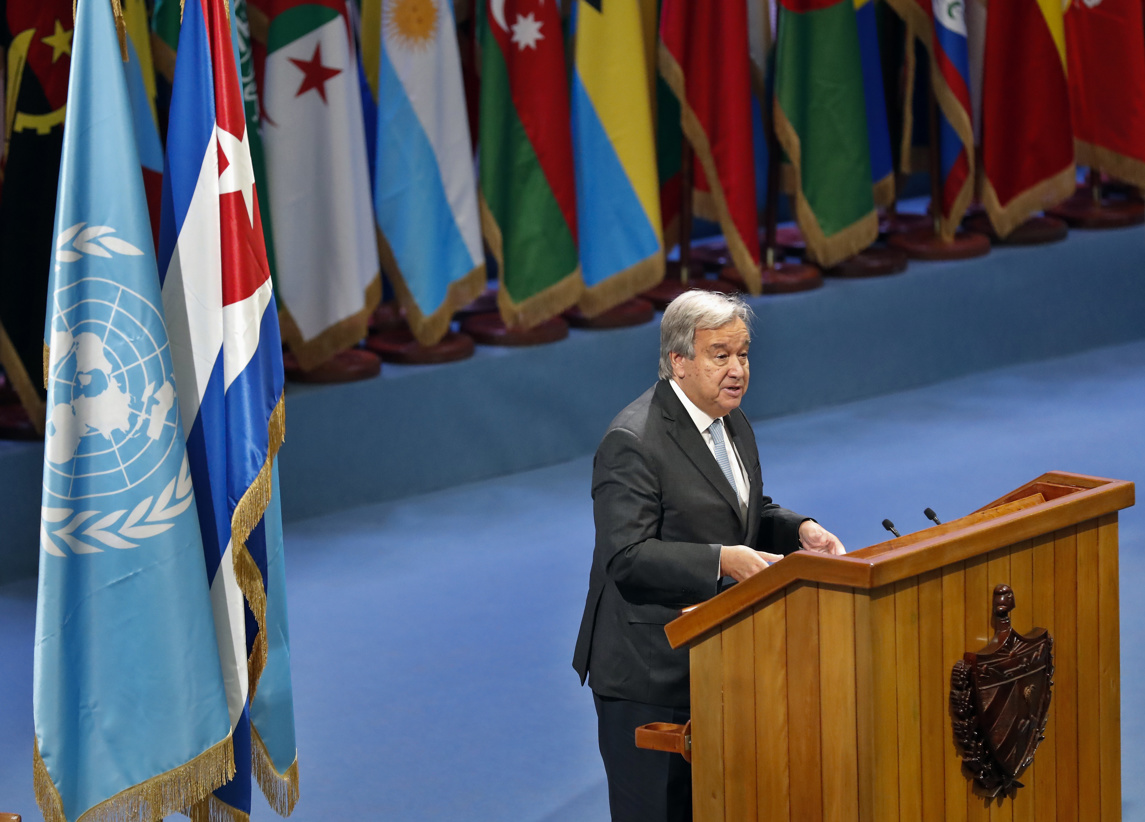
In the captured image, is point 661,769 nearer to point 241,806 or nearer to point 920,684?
point 920,684

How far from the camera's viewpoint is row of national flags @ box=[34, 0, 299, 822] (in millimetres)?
2717

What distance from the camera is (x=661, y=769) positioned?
290cm

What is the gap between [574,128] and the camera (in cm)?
640

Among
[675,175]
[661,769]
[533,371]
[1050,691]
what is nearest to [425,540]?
[533,371]

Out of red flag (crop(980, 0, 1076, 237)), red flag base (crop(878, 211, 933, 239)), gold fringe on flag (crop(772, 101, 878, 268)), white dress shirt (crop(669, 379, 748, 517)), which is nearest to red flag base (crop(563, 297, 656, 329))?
gold fringe on flag (crop(772, 101, 878, 268))

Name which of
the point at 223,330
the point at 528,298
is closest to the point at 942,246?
the point at 528,298

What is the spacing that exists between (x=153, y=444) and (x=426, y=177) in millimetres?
3348

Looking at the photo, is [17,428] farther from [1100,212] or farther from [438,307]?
[1100,212]

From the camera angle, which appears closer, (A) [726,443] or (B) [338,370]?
(A) [726,443]

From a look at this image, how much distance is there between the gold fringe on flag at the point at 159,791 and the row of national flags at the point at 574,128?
2.42 m

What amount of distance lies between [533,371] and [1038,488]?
3.57 meters

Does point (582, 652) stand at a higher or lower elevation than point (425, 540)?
higher

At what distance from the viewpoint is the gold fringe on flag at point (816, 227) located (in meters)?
6.87

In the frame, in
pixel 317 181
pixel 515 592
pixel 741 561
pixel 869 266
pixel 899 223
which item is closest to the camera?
pixel 741 561
